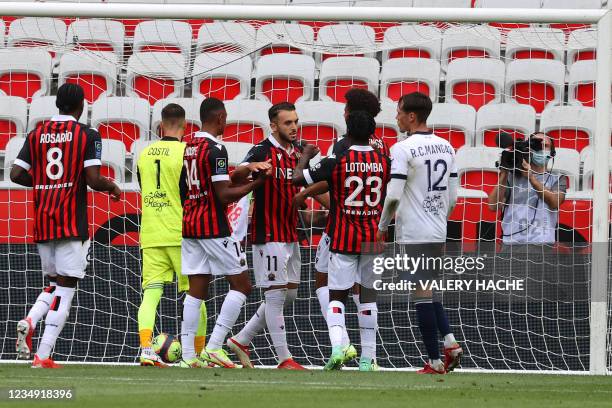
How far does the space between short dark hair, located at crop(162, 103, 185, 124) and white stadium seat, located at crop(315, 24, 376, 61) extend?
5.25ft

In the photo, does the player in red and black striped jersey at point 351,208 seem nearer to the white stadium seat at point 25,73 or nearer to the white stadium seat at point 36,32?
the white stadium seat at point 36,32

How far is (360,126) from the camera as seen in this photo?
8.07 m

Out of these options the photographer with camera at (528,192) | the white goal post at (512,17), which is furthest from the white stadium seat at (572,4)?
the white goal post at (512,17)

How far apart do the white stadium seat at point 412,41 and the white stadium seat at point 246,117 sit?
4.08 feet

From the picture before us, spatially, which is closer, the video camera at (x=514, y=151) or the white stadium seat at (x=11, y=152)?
the video camera at (x=514, y=151)

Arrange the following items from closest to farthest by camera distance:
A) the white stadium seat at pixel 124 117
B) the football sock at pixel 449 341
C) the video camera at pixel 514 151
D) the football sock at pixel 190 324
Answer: the football sock at pixel 449 341 → the football sock at pixel 190 324 → the video camera at pixel 514 151 → the white stadium seat at pixel 124 117

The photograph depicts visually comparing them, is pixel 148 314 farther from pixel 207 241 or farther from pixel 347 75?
pixel 347 75

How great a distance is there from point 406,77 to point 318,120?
93cm

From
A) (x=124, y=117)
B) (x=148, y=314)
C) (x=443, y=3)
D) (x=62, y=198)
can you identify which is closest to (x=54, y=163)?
(x=62, y=198)

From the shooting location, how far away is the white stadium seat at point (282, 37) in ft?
32.6

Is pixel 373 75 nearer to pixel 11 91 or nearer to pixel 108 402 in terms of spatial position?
pixel 11 91

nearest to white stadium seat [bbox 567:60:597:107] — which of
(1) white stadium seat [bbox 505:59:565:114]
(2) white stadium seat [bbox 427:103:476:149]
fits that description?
(1) white stadium seat [bbox 505:59:565:114]

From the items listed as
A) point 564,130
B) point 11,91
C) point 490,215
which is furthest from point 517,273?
point 11,91

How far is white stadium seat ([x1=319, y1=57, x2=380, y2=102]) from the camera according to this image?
11.9 meters
